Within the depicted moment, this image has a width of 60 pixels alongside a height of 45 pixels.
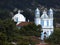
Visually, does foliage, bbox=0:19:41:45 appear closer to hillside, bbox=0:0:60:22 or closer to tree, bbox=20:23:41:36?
tree, bbox=20:23:41:36

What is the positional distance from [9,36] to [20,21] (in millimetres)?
17830

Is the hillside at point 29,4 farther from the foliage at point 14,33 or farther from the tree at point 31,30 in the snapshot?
the foliage at point 14,33

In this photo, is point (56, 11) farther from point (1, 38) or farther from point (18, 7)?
point (1, 38)

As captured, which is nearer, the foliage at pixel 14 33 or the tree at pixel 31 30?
the foliage at pixel 14 33

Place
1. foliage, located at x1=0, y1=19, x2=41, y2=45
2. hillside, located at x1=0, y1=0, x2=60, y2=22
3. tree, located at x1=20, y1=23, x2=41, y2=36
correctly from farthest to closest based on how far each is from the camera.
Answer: hillside, located at x1=0, y1=0, x2=60, y2=22 → tree, located at x1=20, y1=23, x2=41, y2=36 → foliage, located at x1=0, y1=19, x2=41, y2=45

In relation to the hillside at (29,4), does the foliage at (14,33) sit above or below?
below

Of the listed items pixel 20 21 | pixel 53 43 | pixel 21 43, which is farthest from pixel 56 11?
pixel 21 43

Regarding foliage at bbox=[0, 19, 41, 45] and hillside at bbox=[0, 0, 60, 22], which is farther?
hillside at bbox=[0, 0, 60, 22]

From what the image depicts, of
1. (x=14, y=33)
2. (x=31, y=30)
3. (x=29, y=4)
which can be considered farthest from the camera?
(x=29, y=4)

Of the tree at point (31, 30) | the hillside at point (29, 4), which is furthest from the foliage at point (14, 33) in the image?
the hillside at point (29, 4)

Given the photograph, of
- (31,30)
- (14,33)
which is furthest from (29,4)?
(14,33)

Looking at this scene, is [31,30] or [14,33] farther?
[31,30]

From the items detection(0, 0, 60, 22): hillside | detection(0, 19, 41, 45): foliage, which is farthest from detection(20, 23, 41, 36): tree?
detection(0, 0, 60, 22): hillside

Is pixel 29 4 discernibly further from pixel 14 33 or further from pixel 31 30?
pixel 14 33
